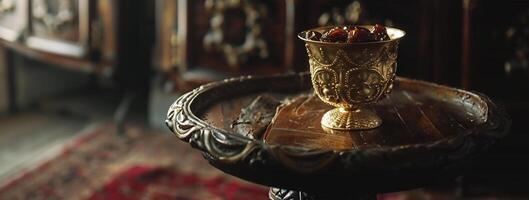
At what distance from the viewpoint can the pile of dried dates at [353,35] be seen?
1.13m

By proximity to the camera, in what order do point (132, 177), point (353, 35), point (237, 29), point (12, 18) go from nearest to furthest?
1. point (353, 35)
2. point (132, 177)
3. point (237, 29)
4. point (12, 18)

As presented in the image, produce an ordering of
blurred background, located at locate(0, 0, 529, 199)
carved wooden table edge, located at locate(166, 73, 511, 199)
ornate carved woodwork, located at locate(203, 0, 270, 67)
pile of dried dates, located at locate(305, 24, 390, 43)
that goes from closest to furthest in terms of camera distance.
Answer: carved wooden table edge, located at locate(166, 73, 511, 199)
pile of dried dates, located at locate(305, 24, 390, 43)
blurred background, located at locate(0, 0, 529, 199)
ornate carved woodwork, located at locate(203, 0, 270, 67)

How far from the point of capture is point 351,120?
121cm

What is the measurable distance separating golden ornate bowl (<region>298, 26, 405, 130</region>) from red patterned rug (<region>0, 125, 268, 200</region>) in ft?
2.72

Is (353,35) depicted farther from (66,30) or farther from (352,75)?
(66,30)

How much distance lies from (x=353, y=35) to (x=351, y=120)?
0.16 metres

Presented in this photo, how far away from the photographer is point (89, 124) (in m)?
2.81

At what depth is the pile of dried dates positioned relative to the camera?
3.70 feet

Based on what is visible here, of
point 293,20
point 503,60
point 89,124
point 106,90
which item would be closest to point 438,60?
point 503,60

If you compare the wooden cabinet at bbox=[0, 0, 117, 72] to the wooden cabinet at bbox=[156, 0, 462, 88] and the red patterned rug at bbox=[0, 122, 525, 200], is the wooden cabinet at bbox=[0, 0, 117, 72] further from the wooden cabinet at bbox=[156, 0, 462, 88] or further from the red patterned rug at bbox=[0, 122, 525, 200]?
the red patterned rug at bbox=[0, 122, 525, 200]

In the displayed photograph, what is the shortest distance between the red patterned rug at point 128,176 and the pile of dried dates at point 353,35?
3.03ft

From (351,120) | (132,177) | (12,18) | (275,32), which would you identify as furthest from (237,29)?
(351,120)

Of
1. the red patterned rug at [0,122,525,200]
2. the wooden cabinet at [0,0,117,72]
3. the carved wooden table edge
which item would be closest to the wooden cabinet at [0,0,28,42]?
the wooden cabinet at [0,0,117,72]

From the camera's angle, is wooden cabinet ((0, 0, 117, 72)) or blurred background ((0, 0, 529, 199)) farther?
wooden cabinet ((0, 0, 117, 72))
